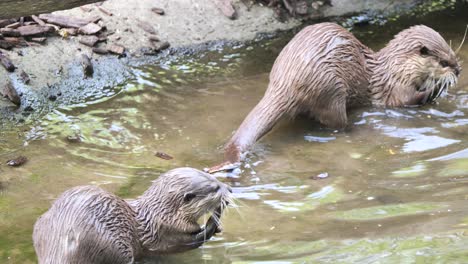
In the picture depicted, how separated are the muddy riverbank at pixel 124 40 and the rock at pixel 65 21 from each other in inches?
2.9

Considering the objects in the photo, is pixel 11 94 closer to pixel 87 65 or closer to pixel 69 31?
pixel 87 65

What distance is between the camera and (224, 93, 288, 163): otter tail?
4.02 m

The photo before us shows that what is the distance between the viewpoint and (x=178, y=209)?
126 inches

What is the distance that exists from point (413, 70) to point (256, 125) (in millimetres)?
1336

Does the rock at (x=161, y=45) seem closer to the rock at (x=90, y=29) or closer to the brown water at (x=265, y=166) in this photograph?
the brown water at (x=265, y=166)

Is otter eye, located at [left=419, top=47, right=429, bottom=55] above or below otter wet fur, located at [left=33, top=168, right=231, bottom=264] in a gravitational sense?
above

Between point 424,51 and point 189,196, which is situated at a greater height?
point 424,51

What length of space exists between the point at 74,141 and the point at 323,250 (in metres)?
1.81

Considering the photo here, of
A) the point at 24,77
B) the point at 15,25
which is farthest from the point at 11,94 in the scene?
the point at 15,25

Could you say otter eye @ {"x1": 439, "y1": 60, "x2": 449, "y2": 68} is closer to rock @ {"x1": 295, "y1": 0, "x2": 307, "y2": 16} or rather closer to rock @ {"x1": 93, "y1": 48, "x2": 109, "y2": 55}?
rock @ {"x1": 295, "y1": 0, "x2": 307, "y2": 16}

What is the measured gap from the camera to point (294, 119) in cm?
458

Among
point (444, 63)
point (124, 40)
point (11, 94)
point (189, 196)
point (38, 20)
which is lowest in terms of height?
point (11, 94)

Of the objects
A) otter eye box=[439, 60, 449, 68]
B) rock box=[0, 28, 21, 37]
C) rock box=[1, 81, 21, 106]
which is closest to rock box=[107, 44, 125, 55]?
rock box=[0, 28, 21, 37]

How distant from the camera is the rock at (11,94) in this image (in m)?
4.53
